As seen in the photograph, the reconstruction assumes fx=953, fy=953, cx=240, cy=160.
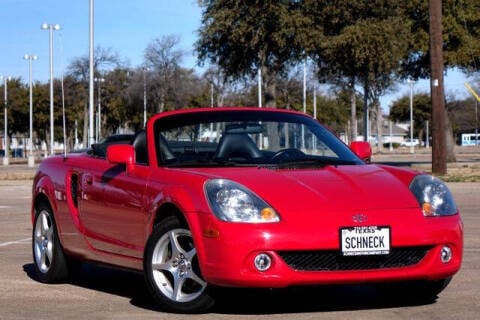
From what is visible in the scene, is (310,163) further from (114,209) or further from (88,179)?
(88,179)

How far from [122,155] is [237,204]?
4.73 ft

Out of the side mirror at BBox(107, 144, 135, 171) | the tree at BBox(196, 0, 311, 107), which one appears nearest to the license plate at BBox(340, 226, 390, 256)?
the side mirror at BBox(107, 144, 135, 171)

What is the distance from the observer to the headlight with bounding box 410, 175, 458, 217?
6828mm

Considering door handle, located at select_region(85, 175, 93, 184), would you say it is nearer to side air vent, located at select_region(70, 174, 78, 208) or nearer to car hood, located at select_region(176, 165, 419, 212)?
side air vent, located at select_region(70, 174, 78, 208)

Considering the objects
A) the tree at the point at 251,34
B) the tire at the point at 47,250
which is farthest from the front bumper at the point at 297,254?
the tree at the point at 251,34

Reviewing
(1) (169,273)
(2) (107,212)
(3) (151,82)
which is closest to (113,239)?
(2) (107,212)

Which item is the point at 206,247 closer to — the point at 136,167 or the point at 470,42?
the point at 136,167

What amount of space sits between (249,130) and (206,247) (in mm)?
1631

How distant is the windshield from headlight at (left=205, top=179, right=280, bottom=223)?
0.78m

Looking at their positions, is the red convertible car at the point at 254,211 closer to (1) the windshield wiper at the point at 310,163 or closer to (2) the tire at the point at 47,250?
(1) the windshield wiper at the point at 310,163

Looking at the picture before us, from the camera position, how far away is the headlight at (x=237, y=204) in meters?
6.38

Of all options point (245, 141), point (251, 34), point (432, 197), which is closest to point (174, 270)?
point (245, 141)

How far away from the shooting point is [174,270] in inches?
269

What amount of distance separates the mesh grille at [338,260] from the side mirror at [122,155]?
176 centimetres
